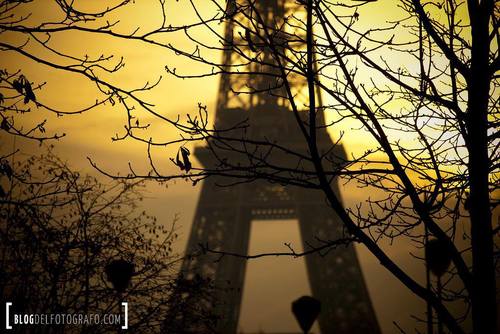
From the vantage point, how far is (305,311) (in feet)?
65.7

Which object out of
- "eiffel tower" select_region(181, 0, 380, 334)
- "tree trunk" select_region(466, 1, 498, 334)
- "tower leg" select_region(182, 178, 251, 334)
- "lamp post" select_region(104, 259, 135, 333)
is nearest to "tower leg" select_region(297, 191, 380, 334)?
"eiffel tower" select_region(181, 0, 380, 334)

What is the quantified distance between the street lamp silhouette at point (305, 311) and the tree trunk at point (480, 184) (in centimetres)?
1710

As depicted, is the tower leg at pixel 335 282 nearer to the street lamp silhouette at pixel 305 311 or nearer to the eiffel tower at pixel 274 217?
the eiffel tower at pixel 274 217

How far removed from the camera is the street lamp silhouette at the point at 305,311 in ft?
65.2

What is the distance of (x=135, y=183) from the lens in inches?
351

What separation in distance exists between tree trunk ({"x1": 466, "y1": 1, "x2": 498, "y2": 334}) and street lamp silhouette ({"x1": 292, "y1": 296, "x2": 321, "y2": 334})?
56.1 feet

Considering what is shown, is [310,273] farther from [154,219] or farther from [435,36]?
[435,36]

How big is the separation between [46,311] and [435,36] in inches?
227

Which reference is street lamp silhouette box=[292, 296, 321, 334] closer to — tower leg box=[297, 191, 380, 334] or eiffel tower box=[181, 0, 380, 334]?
eiffel tower box=[181, 0, 380, 334]

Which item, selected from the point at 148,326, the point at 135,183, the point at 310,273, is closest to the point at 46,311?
the point at 148,326

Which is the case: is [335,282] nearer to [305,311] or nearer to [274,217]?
[274,217]

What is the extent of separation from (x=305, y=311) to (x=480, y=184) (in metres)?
17.4

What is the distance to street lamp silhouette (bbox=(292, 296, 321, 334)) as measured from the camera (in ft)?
65.2

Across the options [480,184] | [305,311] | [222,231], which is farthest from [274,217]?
[480,184]
